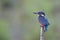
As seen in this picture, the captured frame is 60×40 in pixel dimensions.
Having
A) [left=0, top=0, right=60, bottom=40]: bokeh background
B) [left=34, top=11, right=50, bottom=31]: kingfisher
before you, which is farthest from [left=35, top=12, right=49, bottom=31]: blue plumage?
[left=0, top=0, right=60, bottom=40]: bokeh background

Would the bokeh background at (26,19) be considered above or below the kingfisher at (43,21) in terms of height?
above

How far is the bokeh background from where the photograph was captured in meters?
4.13

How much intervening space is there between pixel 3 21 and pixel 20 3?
1.44 feet

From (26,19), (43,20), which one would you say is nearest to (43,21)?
(43,20)

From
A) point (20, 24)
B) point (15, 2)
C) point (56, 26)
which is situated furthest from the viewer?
point (15, 2)

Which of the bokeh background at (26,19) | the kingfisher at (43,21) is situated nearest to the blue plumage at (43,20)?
the kingfisher at (43,21)

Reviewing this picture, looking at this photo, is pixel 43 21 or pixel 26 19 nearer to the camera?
pixel 43 21

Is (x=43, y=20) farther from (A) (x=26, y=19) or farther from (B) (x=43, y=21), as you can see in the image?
(A) (x=26, y=19)

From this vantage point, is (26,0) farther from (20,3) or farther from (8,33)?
(8,33)

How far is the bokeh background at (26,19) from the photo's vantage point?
4129 mm

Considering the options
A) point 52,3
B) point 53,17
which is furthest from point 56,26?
point 52,3

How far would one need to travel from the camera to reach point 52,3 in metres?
4.38

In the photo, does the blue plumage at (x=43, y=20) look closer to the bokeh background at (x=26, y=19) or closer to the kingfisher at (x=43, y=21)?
the kingfisher at (x=43, y=21)

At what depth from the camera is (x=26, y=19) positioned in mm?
4355
